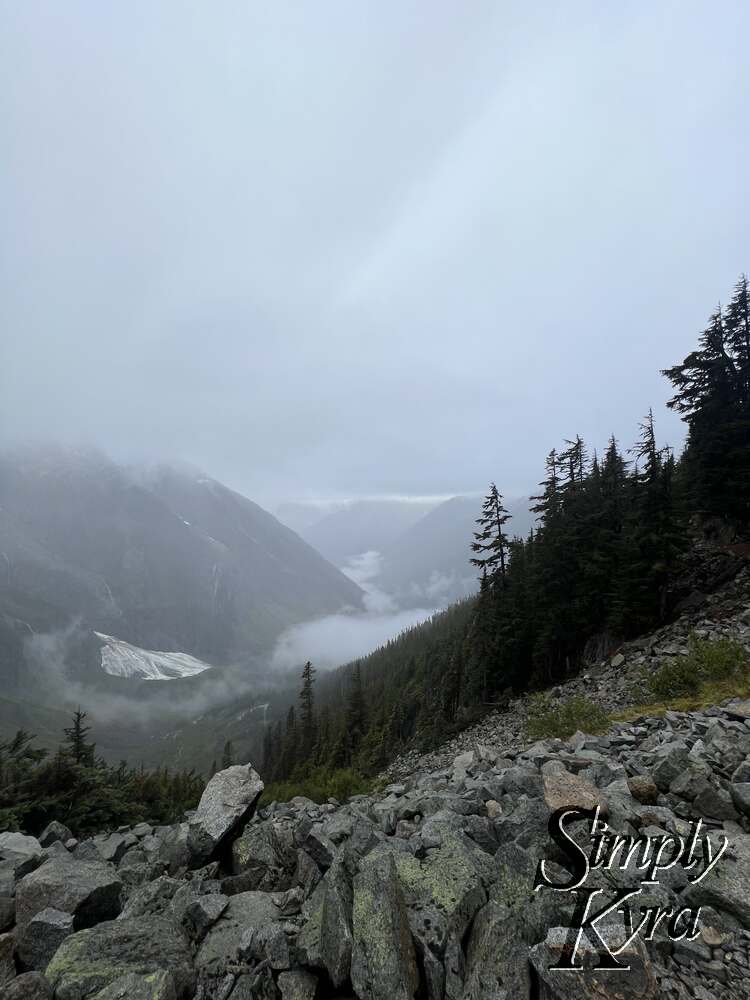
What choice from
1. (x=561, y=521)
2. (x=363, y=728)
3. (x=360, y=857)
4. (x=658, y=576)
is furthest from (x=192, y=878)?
(x=363, y=728)

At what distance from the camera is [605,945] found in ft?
14.8

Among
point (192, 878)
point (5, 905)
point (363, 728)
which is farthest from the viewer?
point (363, 728)

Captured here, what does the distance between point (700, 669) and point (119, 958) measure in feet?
74.8

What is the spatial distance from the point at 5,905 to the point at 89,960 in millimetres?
3561


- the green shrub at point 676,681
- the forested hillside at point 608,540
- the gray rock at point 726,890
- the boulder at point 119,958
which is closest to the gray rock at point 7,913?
the boulder at point 119,958

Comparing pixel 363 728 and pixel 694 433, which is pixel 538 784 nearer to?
pixel 694 433

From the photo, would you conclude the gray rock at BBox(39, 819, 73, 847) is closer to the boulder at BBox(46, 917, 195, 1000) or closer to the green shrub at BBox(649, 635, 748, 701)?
the boulder at BBox(46, 917, 195, 1000)

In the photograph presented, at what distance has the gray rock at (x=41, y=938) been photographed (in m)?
6.78

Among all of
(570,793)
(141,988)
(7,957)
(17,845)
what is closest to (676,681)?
(570,793)

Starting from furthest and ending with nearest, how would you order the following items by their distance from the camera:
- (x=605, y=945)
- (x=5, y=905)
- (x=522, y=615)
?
(x=522, y=615) < (x=5, y=905) < (x=605, y=945)

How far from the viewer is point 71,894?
24.8 feet

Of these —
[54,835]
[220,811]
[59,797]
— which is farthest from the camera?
[59,797]

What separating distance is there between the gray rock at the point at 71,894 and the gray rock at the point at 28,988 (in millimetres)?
2361

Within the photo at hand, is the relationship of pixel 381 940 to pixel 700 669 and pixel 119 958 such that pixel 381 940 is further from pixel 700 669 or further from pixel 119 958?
pixel 700 669
